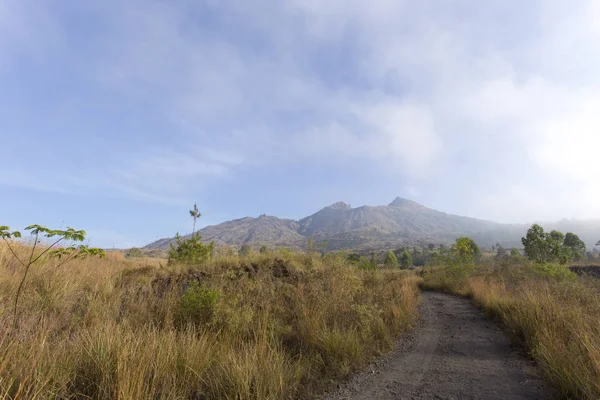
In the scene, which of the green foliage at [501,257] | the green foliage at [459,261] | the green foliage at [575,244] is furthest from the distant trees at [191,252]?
the green foliage at [575,244]

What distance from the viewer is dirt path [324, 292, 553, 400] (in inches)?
155

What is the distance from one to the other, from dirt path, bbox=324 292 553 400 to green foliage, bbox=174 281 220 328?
114 inches

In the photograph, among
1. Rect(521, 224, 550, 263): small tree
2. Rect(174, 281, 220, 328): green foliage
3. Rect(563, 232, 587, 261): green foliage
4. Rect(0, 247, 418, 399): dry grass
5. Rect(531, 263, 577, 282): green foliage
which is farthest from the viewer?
Rect(563, 232, 587, 261): green foliage

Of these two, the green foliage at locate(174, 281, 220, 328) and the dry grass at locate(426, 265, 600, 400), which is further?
the green foliage at locate(174, 281, 220, 328)

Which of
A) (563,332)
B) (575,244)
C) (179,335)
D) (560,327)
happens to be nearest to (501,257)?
(560,327)

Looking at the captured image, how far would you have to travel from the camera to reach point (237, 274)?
9883 mm

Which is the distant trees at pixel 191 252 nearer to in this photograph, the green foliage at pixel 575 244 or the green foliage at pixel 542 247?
the green foliage at pixel 542 247

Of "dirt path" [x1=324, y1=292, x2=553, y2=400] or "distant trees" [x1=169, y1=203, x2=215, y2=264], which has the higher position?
"distant trees" [x1=169, y1=203, x2=215, y2=264]

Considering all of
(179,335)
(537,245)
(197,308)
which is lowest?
(179,335)

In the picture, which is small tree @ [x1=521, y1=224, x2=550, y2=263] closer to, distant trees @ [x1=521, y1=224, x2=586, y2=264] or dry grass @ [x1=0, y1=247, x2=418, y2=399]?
distant trees @ [x1=521, y1=224, x2=586, y2=264]

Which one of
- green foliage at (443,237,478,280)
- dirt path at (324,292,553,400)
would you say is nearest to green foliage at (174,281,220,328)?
dirt path at (324,292,553,400)

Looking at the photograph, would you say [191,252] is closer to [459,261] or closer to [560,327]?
[560,327]

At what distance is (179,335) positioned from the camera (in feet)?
14.1

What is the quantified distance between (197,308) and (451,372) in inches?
194
